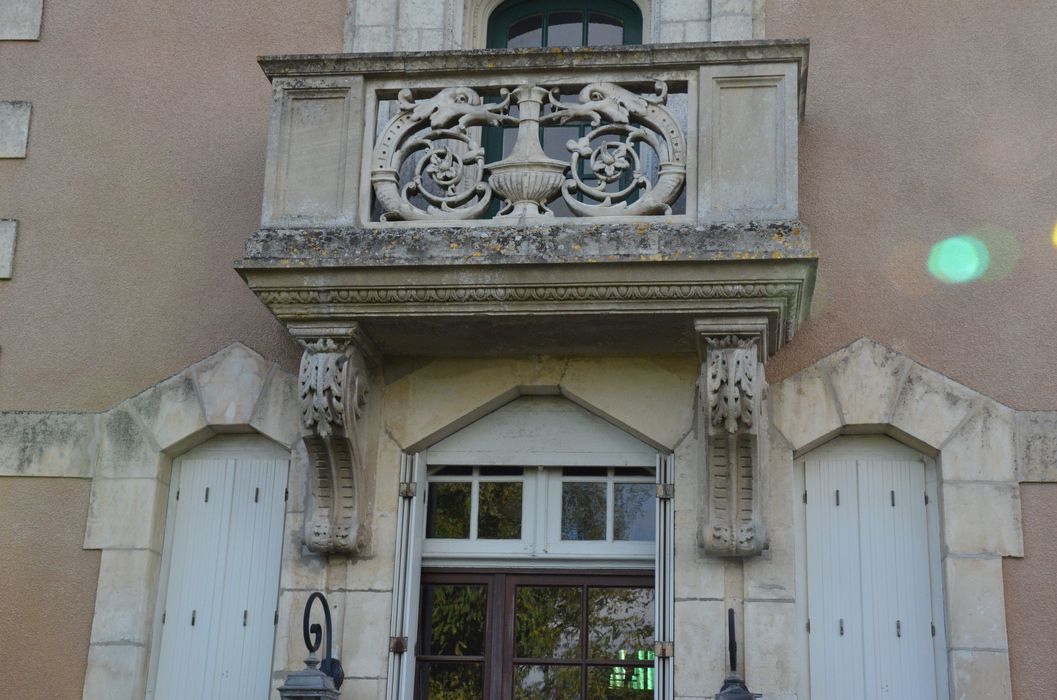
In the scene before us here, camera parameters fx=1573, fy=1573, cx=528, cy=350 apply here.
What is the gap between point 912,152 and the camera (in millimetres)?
8586

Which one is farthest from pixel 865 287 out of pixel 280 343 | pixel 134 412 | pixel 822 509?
pixel 134 412

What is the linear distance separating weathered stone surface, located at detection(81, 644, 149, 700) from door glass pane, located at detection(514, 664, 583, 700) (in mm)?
1966

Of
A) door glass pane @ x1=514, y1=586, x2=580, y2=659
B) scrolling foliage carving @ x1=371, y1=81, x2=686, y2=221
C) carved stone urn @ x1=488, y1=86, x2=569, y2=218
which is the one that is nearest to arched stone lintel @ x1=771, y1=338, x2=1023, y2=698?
scrolling foliage carving @ x1=371, y1=81, x2=686, y2=221

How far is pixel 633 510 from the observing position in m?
8.40

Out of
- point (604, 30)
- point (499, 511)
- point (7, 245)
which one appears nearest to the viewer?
point (499, 511)

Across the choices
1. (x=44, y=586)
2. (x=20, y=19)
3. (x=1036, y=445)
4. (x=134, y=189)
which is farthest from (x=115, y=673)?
(x=1036, y=445)

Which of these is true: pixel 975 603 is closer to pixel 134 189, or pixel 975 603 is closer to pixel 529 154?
pixel 529 154

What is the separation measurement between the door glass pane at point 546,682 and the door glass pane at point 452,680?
204mm

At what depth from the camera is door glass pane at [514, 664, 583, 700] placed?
8.16 meters

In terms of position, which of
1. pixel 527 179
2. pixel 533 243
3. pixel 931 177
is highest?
pixel 931 177

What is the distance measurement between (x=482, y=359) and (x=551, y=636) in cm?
152

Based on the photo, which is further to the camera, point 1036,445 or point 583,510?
point 583,510

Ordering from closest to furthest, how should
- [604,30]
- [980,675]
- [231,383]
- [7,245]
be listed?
[980,675] → [231,383] → [7,245] → [604,30]

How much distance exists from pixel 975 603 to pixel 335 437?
129 inches
